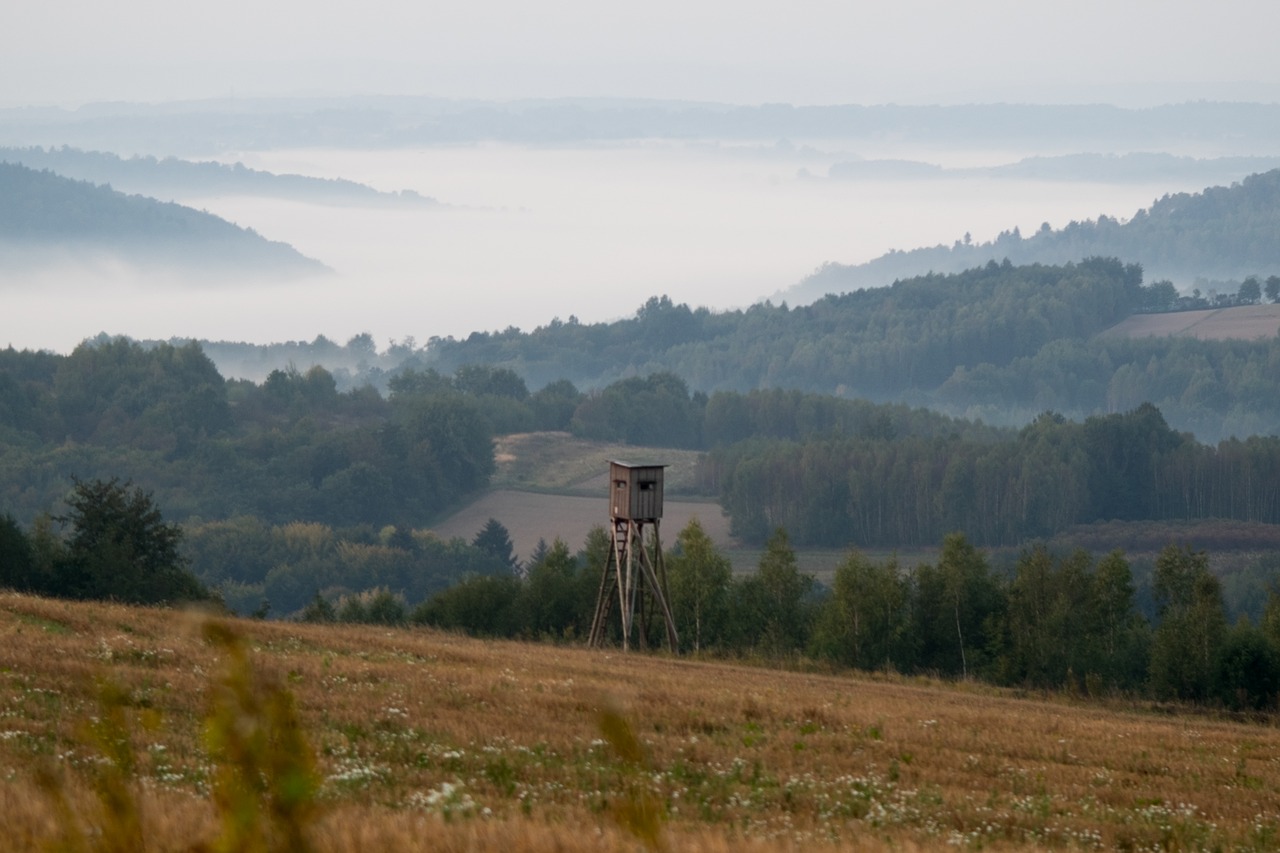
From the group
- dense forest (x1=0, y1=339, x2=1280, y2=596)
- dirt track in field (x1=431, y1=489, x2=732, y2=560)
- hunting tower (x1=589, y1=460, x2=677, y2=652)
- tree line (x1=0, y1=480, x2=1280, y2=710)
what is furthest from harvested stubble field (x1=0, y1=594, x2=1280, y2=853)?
dense forest (x1=0, y1=339, x2=1280, y2=596)

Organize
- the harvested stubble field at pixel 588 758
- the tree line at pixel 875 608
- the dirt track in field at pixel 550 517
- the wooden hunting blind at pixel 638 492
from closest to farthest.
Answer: the harvested stubble field at pixel 588 758 → the tree line at pixel 875 608 → the wooden hunting blind at pixel 638 492 → the dirt track in field at pixel 550 517

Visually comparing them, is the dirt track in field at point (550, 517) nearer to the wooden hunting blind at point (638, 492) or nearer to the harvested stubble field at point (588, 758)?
the wooden hunting blind at point (638, 492)

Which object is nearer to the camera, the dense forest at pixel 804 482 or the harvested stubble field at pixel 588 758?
the harvested stubble field at pixel 588 758

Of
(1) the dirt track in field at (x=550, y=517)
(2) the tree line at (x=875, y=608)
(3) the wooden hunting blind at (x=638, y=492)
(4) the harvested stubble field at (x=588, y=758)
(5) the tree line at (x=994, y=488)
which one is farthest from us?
A: (5) the tree line at (x=994, y=488)

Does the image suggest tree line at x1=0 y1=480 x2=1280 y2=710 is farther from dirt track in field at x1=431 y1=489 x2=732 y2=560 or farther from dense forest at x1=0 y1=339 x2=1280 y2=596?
dense forest at x1=0 y1=339 x2=1280 y2=596

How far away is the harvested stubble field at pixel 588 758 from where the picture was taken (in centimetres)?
1073

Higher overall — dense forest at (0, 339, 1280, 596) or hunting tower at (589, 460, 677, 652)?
dense forest at (0, 339, 1280, 596)

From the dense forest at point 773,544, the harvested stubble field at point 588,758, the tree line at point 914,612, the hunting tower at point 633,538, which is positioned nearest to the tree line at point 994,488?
the dense forest at point 773,544

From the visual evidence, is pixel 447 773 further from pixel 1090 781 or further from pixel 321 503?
pixel 321 503

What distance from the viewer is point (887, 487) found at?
162875 mm

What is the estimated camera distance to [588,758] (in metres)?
18.0

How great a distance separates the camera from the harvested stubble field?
10734 mm

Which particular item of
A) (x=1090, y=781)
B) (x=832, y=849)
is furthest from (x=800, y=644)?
(x=832, y=849)

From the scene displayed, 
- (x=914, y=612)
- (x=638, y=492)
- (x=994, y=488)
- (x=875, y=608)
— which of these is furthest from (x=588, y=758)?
(x=994, y=488)
